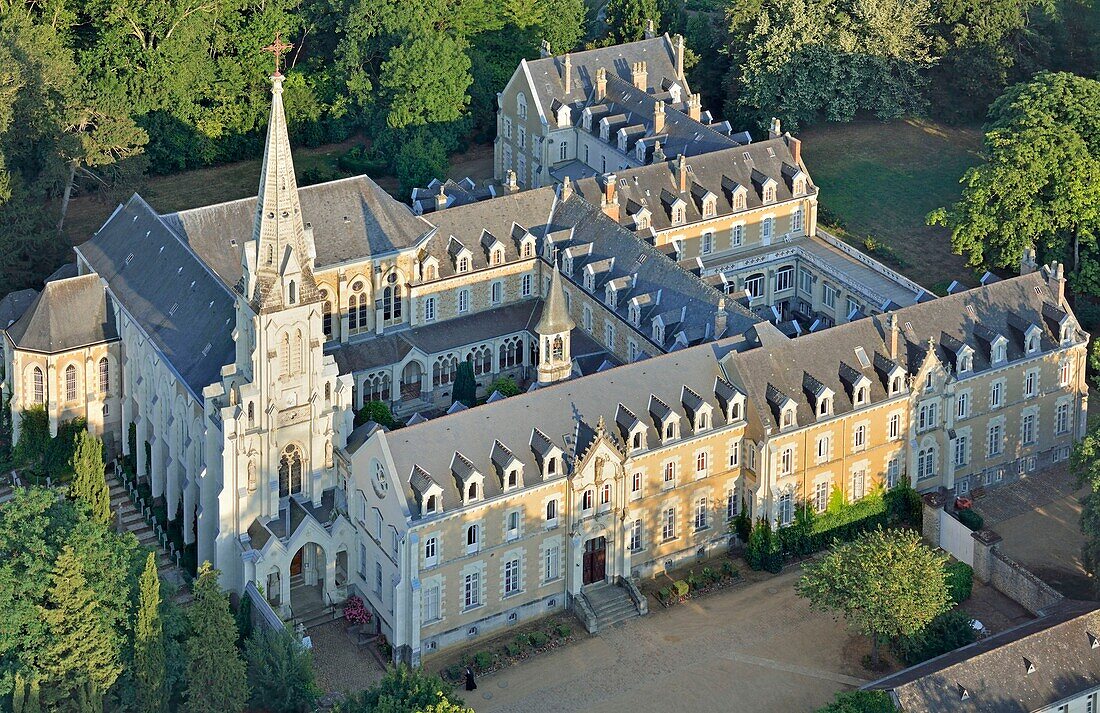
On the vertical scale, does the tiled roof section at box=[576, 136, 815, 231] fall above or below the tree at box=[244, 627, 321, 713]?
above

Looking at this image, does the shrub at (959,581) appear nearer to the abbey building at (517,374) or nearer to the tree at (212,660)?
the abbey building at (517,374)

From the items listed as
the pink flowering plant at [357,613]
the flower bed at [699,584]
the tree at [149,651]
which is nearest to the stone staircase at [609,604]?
the flower bed at [699,584]

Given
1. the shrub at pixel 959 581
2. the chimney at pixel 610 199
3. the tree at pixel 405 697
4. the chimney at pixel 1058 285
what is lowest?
the shrub at pixel 959 581

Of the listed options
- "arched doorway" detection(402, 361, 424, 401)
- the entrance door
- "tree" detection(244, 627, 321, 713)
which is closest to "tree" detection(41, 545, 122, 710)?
"tree" detection(244, 627, 321, 713)

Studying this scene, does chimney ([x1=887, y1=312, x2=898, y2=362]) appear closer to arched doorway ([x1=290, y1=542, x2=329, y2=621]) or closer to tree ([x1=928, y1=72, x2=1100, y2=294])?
tree ([x1=928, y1=72, x2=1100, y2=294])

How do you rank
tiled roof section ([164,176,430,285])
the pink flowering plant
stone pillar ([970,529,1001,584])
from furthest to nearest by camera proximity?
tiled roof section ([164,176,430,285])
stone pillar ([970,529,1001,584])
the pink flowering plant

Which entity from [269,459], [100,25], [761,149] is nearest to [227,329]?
[269,459]

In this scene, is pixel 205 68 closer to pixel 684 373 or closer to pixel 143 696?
pixel 684 373
